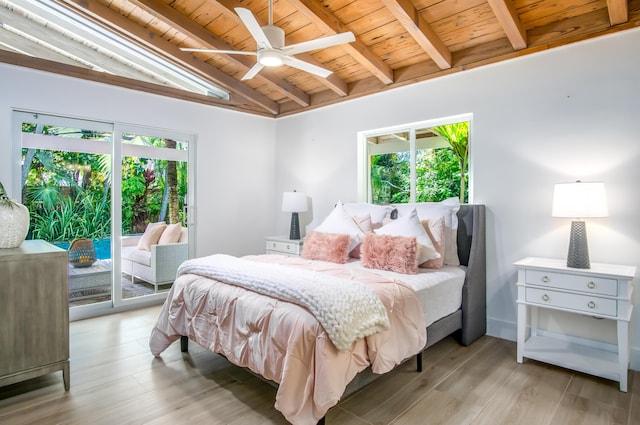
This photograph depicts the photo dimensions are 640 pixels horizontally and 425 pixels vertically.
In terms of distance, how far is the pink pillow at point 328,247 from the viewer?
333cm

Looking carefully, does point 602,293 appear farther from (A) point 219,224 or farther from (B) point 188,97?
(B) point 188,97

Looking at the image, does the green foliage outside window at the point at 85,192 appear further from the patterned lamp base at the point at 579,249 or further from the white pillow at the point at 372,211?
the patterned lamp base at the point at 579,249

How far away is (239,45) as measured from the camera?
152 inches

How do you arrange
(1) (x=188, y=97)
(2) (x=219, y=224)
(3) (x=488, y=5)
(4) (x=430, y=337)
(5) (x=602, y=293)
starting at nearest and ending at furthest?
1. (5) (x=602, y=293)
2. (4) (x=430, y=337)
3. (3) (x=488, y=5)
4. (1) (x=188, y=97)
5. (2) (x=219, y=224)

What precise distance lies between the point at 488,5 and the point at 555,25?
0.59 metres

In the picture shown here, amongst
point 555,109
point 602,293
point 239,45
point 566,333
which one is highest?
point 239,45

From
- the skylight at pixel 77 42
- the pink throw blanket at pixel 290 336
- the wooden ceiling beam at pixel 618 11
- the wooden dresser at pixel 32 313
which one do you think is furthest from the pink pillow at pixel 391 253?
the skylight at pixel 77 42

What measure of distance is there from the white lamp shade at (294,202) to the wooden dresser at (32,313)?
2645 millimetres

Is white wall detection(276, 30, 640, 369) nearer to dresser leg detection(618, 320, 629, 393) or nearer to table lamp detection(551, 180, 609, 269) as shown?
table lamp detection(551, 180, 609, 269)

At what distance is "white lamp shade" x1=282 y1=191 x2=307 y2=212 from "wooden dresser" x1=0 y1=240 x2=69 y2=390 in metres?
2.64

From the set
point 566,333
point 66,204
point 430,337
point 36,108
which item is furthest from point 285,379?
point 36,108

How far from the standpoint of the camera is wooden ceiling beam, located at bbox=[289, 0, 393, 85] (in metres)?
2.90

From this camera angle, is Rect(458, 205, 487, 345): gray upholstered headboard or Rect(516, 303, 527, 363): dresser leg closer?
Rect(516, 303, 527, 363): dresser leg

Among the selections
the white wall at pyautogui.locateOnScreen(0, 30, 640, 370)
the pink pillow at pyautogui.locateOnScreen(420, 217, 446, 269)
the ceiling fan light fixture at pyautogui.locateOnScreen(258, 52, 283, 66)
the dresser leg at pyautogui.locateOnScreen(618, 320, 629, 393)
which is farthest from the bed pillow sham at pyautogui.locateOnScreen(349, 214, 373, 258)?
the dresser leg at pyautogui.locateOnScreen(618, 320, 629, 393)
